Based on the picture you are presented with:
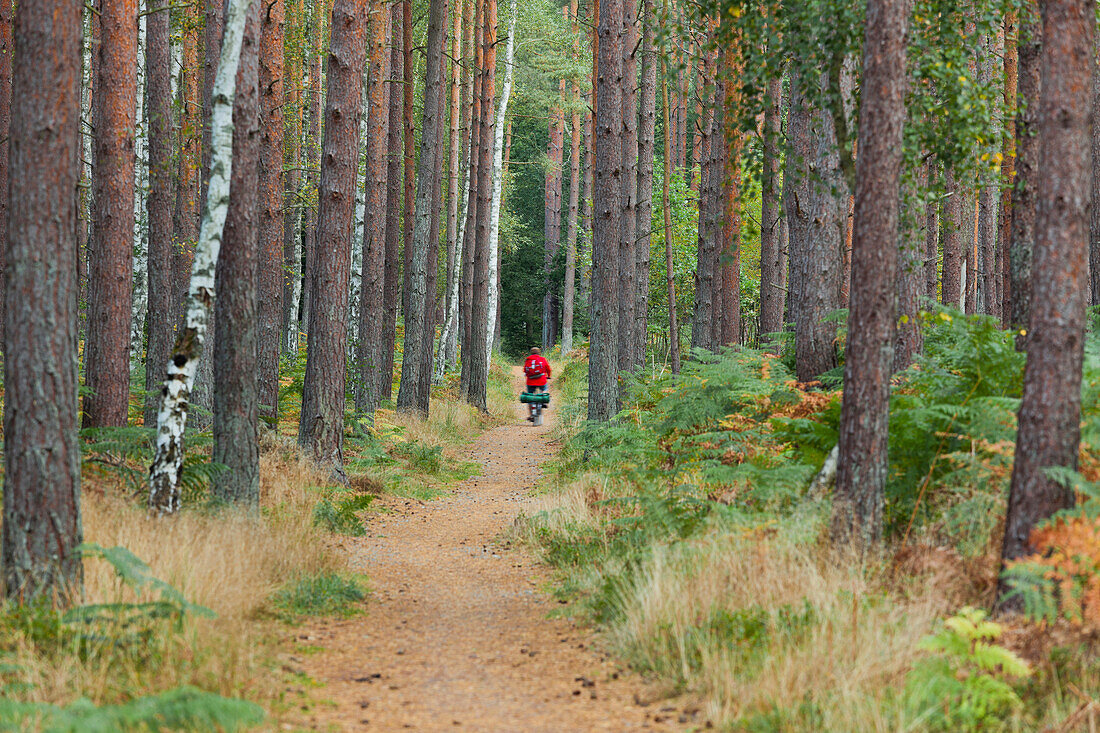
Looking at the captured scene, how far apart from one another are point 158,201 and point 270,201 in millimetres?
2093

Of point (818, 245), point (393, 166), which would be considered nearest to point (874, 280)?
point (818, 245)

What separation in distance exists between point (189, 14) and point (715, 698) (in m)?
18.3

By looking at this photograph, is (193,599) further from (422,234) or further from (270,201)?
(422,234)

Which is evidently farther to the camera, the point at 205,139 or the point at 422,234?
the point at 422,234

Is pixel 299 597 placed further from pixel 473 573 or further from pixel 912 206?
pixel 912 206

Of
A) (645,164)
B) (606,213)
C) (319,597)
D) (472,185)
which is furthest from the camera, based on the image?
(472,185)

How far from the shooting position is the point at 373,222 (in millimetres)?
16641

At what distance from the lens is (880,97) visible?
607 centimetres

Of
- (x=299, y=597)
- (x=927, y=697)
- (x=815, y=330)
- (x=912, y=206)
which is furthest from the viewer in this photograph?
(x=815, y=330)

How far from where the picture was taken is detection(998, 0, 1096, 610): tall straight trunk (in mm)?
4621

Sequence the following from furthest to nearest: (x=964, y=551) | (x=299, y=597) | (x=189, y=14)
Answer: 1. (x=189, y=14)
2. (x=299, y=597)
3. (x=964, y=551)

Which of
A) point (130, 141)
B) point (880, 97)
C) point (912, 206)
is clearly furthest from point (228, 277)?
point (912, 206)

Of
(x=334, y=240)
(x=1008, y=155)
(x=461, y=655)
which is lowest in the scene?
(x=461, y=655)

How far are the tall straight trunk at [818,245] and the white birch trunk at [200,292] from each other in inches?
227
